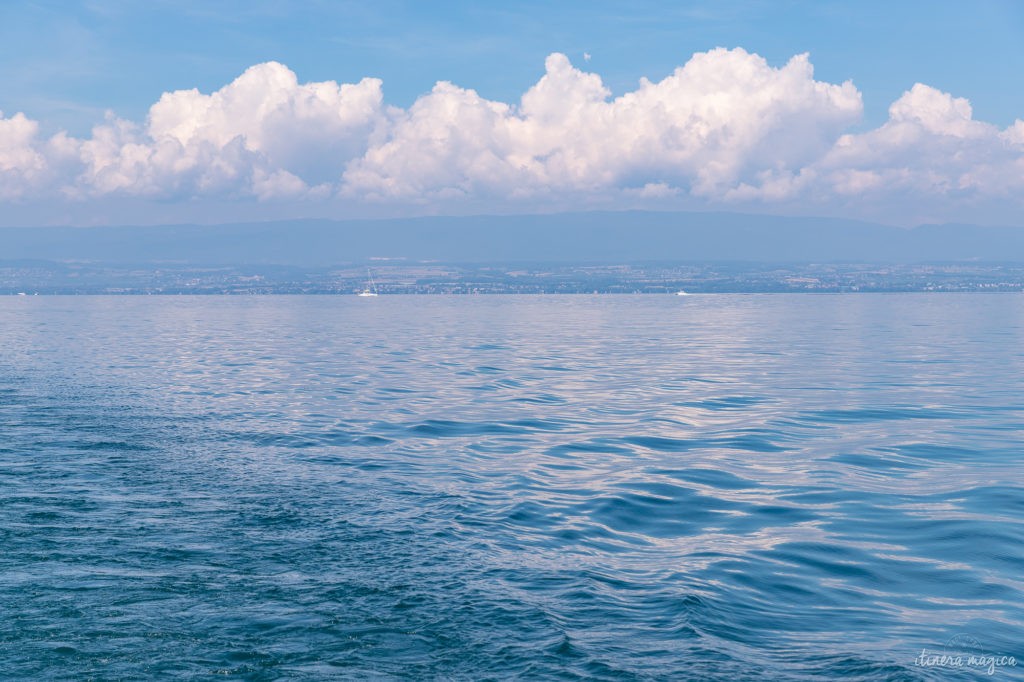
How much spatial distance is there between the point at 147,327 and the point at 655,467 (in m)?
101

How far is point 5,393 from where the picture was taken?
4016 cm

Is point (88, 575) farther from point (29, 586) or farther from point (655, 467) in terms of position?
point (655, 467)

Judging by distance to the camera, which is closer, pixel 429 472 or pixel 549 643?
pixel 549 643

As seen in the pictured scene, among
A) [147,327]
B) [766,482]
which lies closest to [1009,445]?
[766,482]

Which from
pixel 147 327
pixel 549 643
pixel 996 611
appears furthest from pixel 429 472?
pixel 147 327

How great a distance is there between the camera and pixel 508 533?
17.8m

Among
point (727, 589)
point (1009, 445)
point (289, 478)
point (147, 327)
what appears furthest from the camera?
point (147, 327)

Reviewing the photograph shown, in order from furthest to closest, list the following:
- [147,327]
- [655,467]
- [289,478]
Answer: [147,327] < [655,467] < [289,478]

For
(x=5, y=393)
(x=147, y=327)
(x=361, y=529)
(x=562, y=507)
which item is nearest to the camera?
(x=361, y=529)

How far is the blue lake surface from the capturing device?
11727 millimetres

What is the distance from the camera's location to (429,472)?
2405 cm

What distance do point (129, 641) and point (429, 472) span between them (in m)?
12.8

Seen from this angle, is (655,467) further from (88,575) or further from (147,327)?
(147,327)

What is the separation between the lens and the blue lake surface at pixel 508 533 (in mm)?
11727
